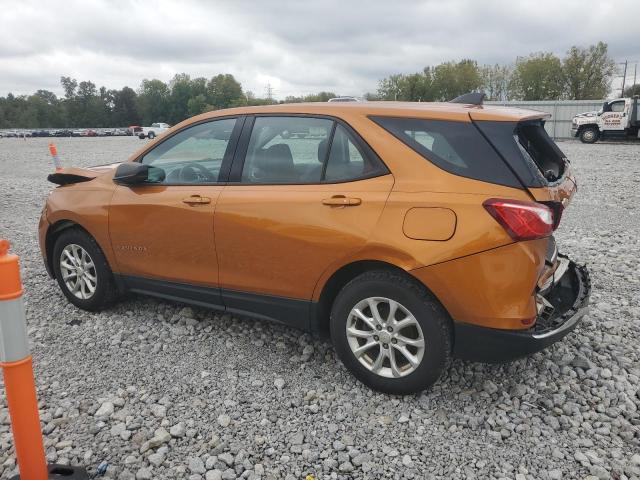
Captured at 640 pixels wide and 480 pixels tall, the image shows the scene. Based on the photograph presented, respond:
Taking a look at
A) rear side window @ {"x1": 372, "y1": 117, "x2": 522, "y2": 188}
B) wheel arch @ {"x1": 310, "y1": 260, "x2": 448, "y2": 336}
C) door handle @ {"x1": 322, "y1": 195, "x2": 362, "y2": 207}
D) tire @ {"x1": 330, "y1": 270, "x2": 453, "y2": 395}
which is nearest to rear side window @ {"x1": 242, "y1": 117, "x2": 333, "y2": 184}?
door handle @ {"x1": 322, "y1": 195, "x2": 362, "y2": 207}

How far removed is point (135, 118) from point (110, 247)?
425 ft

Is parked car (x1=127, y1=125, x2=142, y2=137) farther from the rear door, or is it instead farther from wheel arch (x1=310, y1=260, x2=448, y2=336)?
wheel arch (x1=310, y1=260, x2=448, y2=336)

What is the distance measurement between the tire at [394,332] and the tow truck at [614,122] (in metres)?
26.7

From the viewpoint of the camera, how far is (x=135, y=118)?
404 feet

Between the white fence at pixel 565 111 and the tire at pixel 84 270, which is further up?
the white fence at pixel 565 111

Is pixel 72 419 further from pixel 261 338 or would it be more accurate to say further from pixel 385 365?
pixel 385 365

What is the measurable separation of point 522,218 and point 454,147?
0.55 m

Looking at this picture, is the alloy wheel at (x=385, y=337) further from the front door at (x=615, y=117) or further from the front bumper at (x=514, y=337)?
the front door at (x=615, y=117)

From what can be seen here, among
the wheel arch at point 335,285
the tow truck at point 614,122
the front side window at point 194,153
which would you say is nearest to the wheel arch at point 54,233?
the front side window at point 194,153

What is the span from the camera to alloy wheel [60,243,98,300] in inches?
170

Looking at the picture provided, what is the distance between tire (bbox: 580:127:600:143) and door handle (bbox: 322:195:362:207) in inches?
1072

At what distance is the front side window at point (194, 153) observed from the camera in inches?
146

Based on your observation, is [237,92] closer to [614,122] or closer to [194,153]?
[614,122]

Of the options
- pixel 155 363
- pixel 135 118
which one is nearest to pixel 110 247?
pixel 155 363
